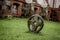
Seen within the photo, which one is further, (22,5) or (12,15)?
(22,5)

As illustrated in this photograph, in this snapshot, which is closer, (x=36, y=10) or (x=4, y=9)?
(x=4, y=9)

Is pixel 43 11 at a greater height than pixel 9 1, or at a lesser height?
lesser

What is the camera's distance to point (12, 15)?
1349 cm

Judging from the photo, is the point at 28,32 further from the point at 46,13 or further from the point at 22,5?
the point at 46,13

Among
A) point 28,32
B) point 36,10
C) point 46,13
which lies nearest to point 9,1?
point 36,10

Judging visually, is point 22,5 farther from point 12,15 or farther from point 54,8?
point 54,8

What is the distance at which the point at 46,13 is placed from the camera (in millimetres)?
16344

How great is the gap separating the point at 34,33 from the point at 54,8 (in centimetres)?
878

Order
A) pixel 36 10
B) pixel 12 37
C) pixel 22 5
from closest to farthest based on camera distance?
pixel 12 37 < pixel 22 5 < pixel 36 10

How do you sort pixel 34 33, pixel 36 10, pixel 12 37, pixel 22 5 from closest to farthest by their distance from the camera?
1. pixel 12 37
2. pixel 34 33
3. pixel 22 5
4. pixel 36 10

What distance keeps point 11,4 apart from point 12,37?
6.39 metres

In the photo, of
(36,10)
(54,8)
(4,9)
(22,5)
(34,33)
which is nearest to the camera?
(34,33)

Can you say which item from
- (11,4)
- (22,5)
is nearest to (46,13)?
(22,5)

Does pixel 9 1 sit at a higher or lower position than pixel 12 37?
higher
